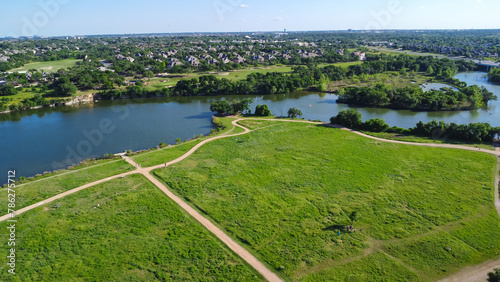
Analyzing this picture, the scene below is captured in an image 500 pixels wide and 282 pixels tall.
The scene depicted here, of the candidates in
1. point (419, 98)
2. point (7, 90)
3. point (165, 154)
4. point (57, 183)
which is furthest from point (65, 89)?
point (419, 98)

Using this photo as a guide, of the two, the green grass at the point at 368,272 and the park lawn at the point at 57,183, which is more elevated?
the park lawn at the point at 57,183

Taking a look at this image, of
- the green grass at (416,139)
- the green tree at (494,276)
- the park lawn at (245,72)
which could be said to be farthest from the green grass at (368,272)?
the park lawn at (245,72)

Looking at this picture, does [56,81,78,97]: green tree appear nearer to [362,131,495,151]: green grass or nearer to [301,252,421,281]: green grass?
[362,131,495,151]: green grass

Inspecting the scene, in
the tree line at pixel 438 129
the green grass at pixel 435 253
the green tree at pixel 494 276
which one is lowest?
the green grass at pixel 435 253

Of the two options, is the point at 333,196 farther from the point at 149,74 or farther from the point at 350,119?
the point at 149,74

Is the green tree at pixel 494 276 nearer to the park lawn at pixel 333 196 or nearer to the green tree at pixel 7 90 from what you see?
the park lawn at pixel 333 196
